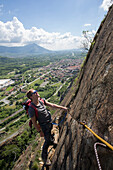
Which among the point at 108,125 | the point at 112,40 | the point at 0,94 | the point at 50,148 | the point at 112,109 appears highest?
the point at 112,40

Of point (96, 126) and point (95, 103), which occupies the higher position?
point (95, 103)

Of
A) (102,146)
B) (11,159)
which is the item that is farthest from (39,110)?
(11,159)

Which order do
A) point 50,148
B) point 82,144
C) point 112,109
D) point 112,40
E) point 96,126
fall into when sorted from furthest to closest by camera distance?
point 50,148
point 112,40
point 82,144
point 96,126
point 112,109

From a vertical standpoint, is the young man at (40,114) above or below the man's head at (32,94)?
below

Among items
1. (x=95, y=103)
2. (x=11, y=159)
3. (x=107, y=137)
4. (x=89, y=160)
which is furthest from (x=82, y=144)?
(x=11, y=159)

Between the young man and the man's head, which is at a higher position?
the man's head

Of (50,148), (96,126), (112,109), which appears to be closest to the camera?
(112,109)

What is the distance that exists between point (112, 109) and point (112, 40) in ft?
7.94

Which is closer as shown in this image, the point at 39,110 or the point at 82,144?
the point at 82,144

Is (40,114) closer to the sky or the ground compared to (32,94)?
closer to the ground

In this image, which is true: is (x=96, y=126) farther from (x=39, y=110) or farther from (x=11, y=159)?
(x=11, y=159)

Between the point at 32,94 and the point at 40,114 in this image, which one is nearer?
the point at 32,94

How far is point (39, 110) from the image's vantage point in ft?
12.1

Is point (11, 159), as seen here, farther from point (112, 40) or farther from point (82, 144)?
point (112, 40)
